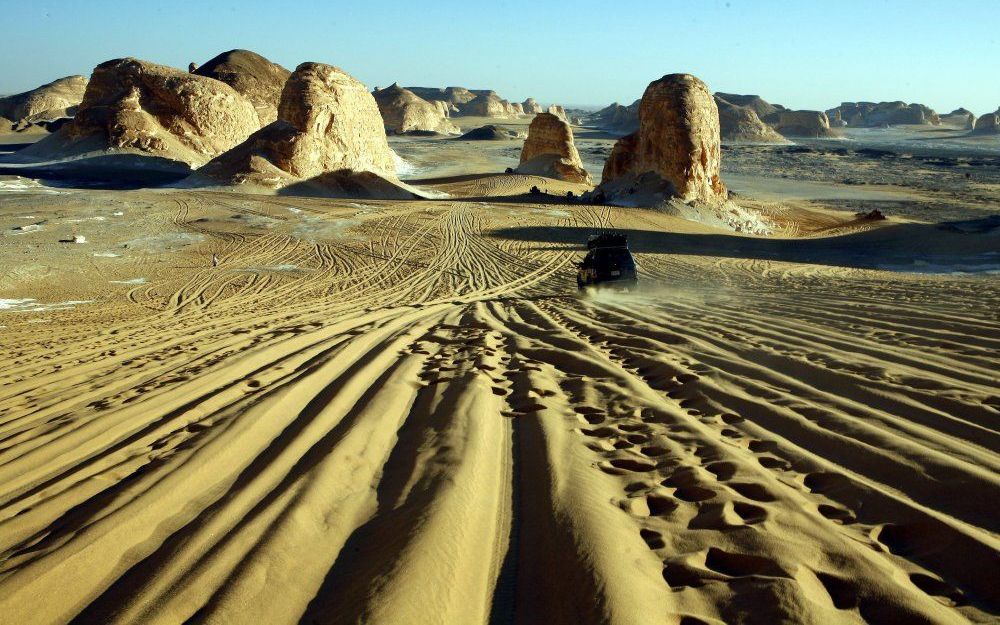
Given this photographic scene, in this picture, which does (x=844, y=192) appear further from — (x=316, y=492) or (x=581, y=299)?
(x=316, y=492)

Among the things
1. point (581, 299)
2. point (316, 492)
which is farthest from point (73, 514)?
point (581, 299)

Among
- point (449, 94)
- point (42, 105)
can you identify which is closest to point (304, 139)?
point (42, 105)

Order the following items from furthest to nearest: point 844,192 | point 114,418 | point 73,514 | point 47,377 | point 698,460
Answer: point 844,192 < point 47,377 < point 114,418 < point 698,460 < point 73,514

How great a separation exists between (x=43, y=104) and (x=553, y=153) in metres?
60.1

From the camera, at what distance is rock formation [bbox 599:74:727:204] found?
90.1 feet

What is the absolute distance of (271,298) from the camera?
1359 centimetres

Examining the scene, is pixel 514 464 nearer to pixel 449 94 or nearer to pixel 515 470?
pixel 515 470

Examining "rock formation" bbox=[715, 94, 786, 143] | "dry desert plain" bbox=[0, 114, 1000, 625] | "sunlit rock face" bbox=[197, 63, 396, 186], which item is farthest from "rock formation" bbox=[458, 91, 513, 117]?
"dry desert plain" bbox=[0, 114, 1000, 625]

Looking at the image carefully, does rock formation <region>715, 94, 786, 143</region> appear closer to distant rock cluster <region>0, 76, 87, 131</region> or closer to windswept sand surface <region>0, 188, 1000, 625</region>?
distant rock cluster <region>0, 76, 87, 131</region>

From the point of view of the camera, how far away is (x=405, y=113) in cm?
8512

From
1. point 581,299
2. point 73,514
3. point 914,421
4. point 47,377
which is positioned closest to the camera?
point 73,514

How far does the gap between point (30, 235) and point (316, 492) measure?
20.8 m

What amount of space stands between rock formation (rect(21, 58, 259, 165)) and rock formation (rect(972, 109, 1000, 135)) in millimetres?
125779

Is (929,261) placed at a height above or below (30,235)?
below
